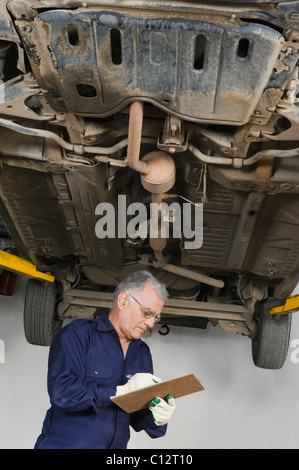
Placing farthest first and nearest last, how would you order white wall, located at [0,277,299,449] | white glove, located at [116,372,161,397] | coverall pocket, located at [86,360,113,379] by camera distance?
white wall, located at [0,277,299,449]
coverall pocket, located at [86,360,113,379]
white glove, located at [116,372,161,397]

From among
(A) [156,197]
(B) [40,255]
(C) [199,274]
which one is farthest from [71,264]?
(A) [156,197]

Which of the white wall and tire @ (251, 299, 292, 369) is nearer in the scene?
tire @ (251, 299, 292, 369)

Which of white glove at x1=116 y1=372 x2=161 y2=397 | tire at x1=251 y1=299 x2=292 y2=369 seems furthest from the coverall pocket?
tire at x1=251 y1=299 x2=292 y2=369

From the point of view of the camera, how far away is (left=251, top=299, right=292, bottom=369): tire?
462 cm

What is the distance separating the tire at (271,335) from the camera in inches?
A: 182

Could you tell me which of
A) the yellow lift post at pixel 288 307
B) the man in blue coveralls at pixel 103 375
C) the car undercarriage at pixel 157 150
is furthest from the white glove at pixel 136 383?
the yellow lift post at pixel 288 307

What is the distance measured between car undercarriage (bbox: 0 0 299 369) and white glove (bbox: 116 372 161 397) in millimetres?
969

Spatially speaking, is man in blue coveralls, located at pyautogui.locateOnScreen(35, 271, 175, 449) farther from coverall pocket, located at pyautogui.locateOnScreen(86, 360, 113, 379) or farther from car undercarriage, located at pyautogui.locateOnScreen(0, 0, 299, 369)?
car undercarriage, located at pyautogui.locateOnScreen(0, 0, 299, 369)

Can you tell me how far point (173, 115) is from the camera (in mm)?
3000

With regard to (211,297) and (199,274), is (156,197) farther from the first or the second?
(211,297)

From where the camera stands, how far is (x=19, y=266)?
444cm

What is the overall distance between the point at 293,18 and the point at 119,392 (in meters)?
1.62

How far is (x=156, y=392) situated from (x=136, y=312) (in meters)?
0.36

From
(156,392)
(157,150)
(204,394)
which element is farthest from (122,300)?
(204,394)
